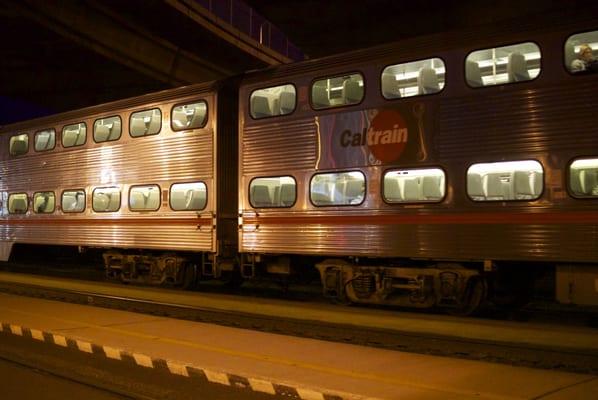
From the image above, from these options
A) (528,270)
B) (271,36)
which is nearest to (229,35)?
(271,36)

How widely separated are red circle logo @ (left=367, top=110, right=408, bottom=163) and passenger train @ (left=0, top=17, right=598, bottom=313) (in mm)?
28

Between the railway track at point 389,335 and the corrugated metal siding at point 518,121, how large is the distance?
2671 millimetres

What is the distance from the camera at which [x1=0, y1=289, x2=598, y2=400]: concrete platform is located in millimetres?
5852

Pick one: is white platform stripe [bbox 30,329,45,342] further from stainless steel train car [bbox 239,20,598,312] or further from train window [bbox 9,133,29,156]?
train window [bbox 9,133,29,156]

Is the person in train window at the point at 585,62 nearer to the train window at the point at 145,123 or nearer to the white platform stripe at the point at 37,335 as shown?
the white platform stripe at the point at 37,335

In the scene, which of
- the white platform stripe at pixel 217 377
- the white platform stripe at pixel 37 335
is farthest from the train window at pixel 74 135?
the white platform stripe at pixel 217 377

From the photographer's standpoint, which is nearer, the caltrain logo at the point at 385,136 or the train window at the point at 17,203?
the caltrain logo at the point at 385,136

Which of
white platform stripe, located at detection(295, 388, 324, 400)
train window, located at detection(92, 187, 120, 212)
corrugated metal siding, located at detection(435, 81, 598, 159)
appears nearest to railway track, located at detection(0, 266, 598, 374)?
white platform stripe, located at detection(295, 388, 324, 400)

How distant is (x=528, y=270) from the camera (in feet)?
32.9

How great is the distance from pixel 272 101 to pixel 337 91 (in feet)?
4.82

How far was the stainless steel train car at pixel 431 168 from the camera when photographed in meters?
8.80

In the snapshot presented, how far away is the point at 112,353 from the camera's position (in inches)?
295

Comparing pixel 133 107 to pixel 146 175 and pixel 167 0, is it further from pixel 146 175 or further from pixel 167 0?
pixel 167 0

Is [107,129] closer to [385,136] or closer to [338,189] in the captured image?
[338,189]
